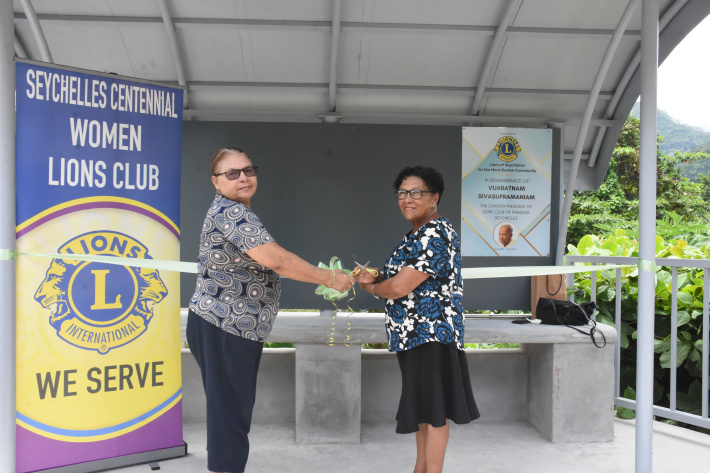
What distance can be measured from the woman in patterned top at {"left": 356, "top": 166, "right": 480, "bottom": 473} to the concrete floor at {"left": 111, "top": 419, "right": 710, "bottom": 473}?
3.41 ft

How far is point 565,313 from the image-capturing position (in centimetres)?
468

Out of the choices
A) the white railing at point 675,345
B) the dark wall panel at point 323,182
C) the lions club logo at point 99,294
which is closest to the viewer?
the lions club logo at point 99,294

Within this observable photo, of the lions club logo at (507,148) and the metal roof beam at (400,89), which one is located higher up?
the metal roof beam at (400,89)

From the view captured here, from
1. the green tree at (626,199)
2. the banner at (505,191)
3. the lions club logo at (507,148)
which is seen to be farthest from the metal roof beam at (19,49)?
the green tree at (626,199)

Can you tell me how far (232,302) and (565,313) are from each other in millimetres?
2873

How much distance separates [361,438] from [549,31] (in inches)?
138

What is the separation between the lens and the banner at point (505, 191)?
17.3 feet

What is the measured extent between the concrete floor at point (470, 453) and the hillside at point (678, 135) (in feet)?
286

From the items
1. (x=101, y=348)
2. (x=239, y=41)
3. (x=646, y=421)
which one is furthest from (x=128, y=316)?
(x=646, y=421)

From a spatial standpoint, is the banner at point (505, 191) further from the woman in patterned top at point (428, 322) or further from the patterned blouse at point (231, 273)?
the patterned blouse at point (231, 273)

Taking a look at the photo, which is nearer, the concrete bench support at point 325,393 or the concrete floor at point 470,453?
the concrete floor at point 470,453

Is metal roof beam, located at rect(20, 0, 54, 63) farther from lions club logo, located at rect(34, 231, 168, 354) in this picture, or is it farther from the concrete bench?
the concrete bench

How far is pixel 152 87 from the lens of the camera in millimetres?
3777

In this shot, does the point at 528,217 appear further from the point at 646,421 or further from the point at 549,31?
the point at 646,421
